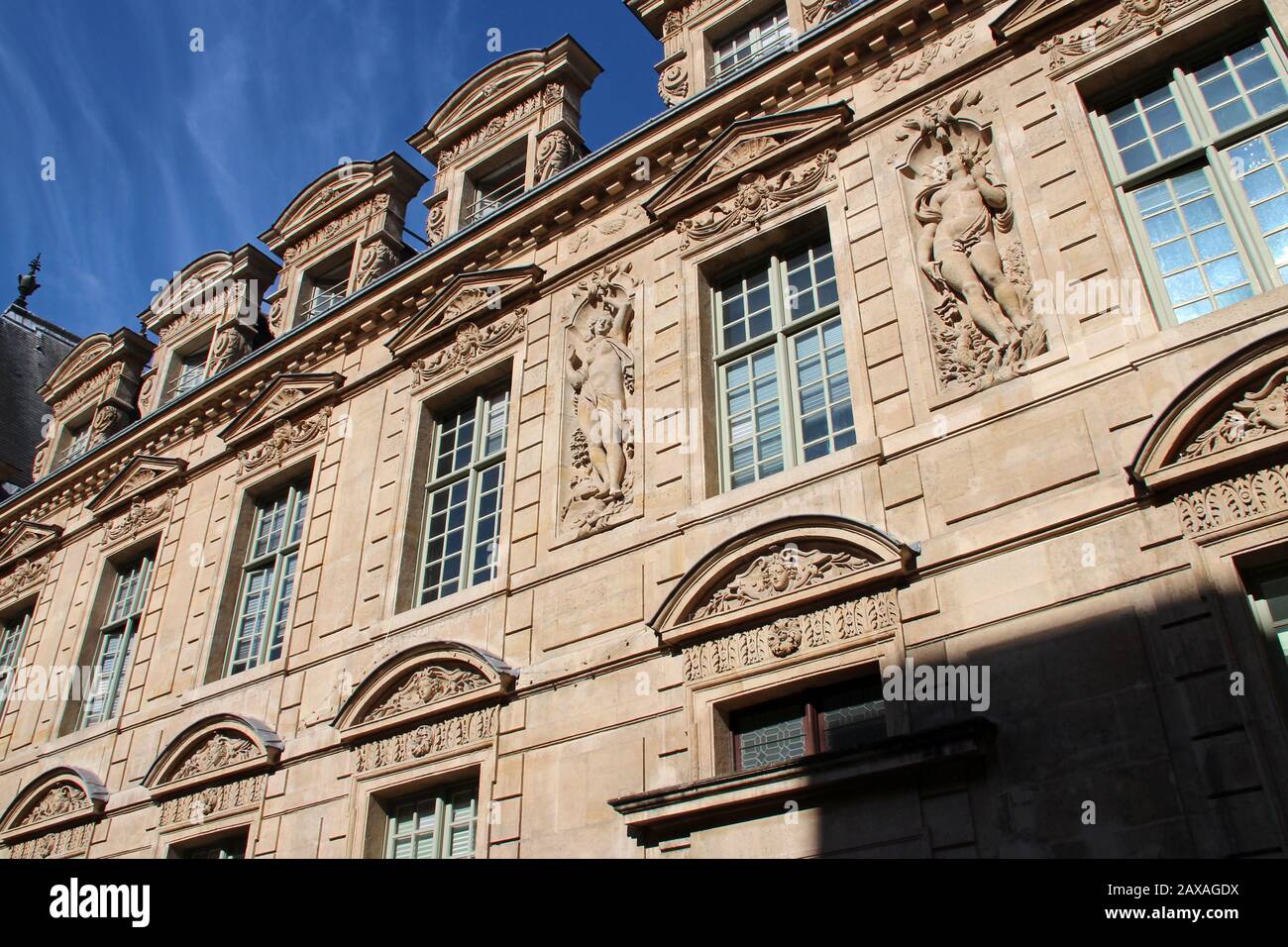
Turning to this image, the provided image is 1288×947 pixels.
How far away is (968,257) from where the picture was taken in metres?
9.35

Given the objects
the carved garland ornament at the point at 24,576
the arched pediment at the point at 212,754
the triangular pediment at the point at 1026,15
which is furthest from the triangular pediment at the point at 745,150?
the carved garland ornament at the point at 24,576

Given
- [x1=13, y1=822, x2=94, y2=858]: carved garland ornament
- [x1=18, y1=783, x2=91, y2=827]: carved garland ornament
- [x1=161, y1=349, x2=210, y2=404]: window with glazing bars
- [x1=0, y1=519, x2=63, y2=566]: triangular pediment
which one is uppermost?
[x1=161, y1=349, x2=210, y2=404]: window with glazing bars

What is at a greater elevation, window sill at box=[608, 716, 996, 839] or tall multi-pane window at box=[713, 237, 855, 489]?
tall multi-pane window at box=[713, 237, 855, 489]

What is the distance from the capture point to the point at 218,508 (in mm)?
15086

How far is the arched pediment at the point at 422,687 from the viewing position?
10219mm

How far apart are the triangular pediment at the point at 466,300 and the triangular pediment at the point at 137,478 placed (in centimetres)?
425

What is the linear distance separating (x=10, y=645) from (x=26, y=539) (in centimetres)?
166

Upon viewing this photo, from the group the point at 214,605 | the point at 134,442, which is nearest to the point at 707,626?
the point at 214,605

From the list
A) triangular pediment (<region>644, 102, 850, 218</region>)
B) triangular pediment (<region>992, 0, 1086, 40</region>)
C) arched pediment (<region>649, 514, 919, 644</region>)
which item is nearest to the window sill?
arched pediment (<region>649, 514, 919, 644</region>)

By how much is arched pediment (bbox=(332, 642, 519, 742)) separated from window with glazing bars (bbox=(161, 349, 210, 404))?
945cm

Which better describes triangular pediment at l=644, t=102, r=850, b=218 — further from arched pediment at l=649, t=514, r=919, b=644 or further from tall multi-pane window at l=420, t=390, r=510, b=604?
arched pediment at l=649, t=514, r=919, b=644

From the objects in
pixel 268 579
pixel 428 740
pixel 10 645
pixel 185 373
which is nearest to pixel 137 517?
pixel 268 579

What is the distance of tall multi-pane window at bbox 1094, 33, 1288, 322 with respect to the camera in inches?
328
